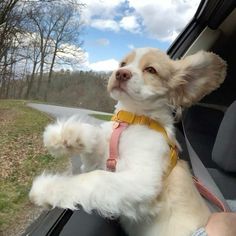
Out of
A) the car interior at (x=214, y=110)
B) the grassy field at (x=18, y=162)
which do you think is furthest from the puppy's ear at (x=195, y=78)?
the car interior at (x=214, y=110)

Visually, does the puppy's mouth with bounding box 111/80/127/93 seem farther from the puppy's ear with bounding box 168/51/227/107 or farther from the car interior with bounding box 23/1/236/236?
the car interior with bounding box 23/1/236/236

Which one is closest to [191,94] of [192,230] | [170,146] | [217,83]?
[217,83]

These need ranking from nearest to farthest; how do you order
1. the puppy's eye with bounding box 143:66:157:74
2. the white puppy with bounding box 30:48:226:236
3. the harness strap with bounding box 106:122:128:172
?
1. the white puppy with bounding box 30:48:226:236
2. the harness strap with bounding box 106:122:128:172
3. the puppy's eye with bounding box 143:66:157:74

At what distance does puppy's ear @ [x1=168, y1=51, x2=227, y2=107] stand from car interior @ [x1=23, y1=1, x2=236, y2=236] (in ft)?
1.17

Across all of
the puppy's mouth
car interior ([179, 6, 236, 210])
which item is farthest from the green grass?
car interior ([179, 6, 236, 210])

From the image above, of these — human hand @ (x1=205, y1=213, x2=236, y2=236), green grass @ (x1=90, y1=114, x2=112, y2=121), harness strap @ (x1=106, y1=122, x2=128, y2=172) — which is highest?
green grass @ (x1=90, y1=114, x2=112, y2=121)

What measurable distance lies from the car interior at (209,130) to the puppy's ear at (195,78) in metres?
0.36

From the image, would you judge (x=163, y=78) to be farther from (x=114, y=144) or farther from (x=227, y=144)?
(x=227, y=144)

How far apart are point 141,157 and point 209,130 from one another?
8.55 feet

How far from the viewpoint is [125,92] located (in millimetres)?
2797

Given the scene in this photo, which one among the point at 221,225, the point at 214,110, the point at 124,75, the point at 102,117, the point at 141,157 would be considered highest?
the point at 124,75

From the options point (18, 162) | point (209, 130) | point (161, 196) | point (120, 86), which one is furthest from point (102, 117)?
point (18, 162)

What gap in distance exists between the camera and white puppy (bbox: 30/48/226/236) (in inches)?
92.9

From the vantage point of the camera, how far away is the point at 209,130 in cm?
508
